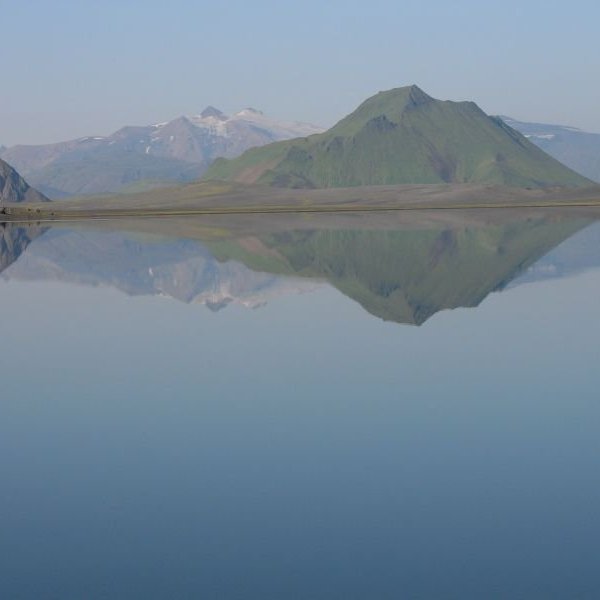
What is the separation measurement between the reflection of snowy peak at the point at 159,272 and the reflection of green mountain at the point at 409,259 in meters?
2.43

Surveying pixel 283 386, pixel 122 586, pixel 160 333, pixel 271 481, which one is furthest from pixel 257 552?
pixel 160 333

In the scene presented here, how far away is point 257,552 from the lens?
1341cm

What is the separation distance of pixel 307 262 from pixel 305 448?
48.1 metres

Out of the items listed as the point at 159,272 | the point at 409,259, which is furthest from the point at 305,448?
the point at 409,259

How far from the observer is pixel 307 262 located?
66.4 m

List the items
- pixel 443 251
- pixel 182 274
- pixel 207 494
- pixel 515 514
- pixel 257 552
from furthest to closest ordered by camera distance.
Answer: pixel 443 251
pixel 182 274
pixel 207 494
pixel 515 514
pixel 257 552

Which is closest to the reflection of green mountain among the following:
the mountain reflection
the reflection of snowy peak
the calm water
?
the mountain reflection

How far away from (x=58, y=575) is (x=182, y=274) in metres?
46.9

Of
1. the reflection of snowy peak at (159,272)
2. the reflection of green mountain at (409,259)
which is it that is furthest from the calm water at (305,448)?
the reflection of snowy peak at (159,272)

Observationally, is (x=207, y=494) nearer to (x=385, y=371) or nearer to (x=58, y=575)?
(x=58, y=575)

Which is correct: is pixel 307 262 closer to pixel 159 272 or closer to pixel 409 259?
pixel 409 259

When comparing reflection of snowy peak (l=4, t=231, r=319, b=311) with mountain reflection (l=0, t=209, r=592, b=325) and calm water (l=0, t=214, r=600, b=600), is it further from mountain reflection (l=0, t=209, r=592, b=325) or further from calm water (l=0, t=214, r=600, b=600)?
calm water (l=0, t=214, r=600, b=600)

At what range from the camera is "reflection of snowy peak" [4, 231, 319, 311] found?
1945 inches

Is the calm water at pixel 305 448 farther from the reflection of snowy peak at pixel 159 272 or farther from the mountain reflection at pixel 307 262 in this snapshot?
the reflection of snowy peak at pixel 159 272
